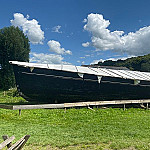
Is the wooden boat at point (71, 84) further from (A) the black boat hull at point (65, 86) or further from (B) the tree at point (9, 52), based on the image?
(B) the tree at point (9, 52)

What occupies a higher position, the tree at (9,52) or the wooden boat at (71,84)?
the tree at (9,52)

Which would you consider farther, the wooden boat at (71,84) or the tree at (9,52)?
the tree at (9,52)

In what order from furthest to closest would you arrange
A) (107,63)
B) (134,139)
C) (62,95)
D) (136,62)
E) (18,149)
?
(107,63) < (136,62) < (62,95) < (134,139) < (18,149)

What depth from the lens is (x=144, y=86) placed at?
38.2ft

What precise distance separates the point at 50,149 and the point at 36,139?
83 cm

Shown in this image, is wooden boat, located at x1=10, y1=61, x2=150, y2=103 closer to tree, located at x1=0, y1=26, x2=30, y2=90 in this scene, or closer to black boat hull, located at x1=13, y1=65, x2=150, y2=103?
black boat hull, located at x1=13, y1=65, x2=150, y2=103

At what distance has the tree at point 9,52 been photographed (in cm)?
2521

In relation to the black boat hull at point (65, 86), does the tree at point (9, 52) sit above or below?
above

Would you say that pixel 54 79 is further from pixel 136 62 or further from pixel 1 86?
pixel 136 62

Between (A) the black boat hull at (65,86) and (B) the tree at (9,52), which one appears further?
(B) the tree at (9,52)

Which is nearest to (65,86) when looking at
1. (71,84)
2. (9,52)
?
(71,84)

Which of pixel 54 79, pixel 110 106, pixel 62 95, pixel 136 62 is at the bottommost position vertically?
pixel 110 106

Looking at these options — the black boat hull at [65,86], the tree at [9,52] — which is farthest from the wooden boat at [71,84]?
the tree at [9,52]

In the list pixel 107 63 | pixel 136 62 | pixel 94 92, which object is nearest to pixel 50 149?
pixel 94 92
